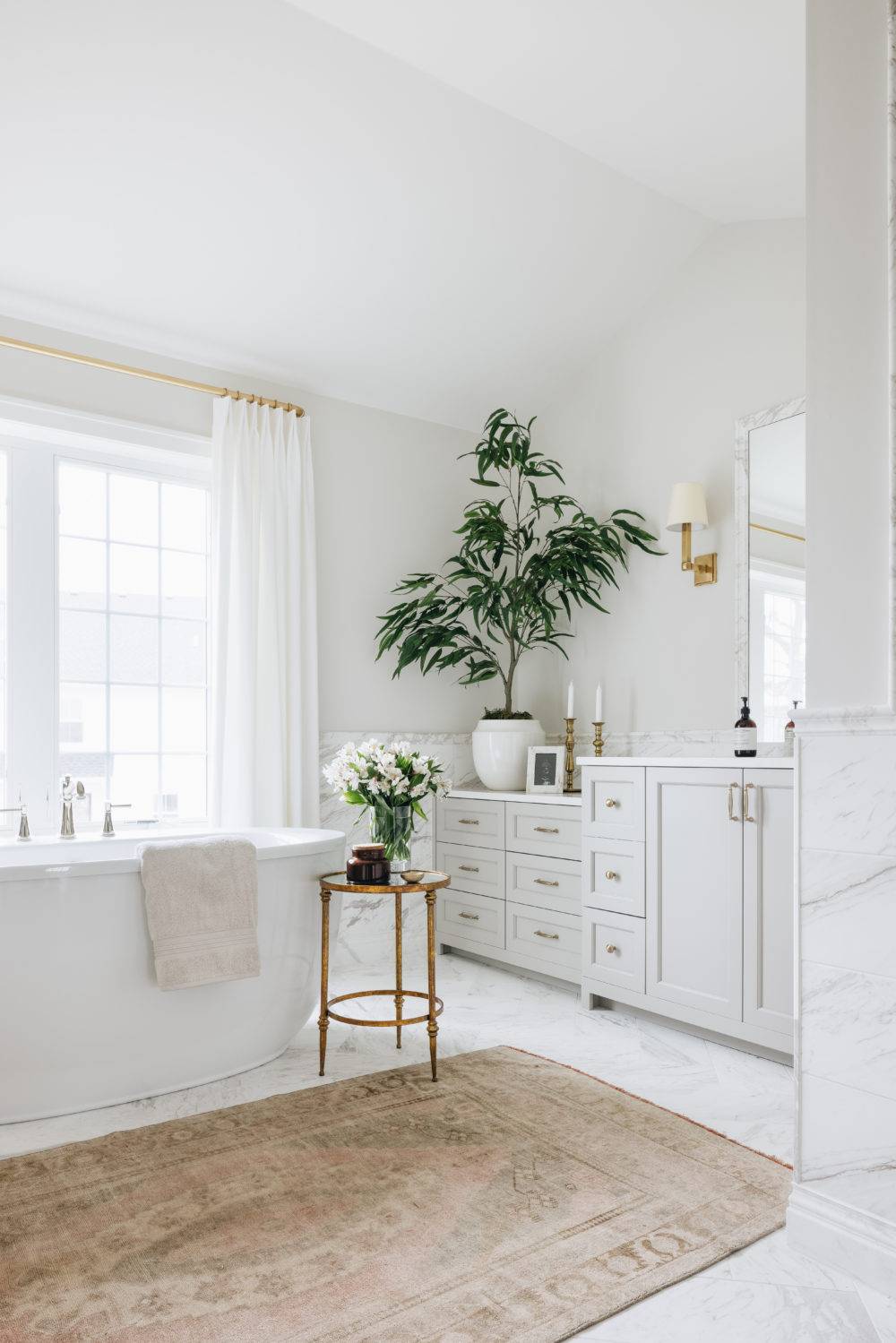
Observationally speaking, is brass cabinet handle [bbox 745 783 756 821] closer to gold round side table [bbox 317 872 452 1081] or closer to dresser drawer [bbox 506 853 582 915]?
dresser drawer [bbox 506 853 582 915]

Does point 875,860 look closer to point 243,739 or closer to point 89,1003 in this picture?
point 89,1003

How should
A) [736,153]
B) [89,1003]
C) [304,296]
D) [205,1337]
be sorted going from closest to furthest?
[205,1337], [89,1003], [736,153], [304,296]

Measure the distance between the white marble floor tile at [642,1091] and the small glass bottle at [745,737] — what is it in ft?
3.23

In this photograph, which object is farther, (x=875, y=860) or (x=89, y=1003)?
(x=89, y=1003)

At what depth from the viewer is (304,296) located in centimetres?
376

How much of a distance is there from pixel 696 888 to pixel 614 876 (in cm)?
38

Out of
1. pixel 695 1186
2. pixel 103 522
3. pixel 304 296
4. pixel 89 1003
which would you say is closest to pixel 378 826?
pixel 89 1003

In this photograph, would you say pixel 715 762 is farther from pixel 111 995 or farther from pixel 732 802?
pixel 111 995

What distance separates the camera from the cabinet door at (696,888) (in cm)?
301

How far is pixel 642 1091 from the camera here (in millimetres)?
2742

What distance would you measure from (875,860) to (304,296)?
303 centimetres

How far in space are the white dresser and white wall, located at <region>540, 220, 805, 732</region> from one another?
0.64 meters

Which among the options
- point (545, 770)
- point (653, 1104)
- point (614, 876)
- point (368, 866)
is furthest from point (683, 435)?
point (653, 1104)

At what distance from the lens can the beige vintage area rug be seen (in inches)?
66.6
